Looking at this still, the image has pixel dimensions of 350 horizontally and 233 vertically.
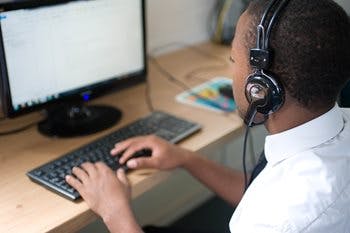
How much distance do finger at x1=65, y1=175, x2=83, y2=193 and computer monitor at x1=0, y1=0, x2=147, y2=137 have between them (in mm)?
273

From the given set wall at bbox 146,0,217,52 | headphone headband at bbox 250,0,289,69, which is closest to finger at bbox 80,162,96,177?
headphone headband at bbox 250,0,289,69

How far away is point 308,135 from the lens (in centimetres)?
82

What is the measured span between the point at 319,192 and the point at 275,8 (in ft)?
1.05

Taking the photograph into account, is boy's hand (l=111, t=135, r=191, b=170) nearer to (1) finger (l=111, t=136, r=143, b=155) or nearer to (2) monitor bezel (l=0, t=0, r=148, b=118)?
(1) finger (l=111, t=136, r=143, b=155)

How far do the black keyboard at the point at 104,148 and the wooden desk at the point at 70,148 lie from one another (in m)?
0.02

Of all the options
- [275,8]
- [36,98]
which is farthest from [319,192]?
[36,98]

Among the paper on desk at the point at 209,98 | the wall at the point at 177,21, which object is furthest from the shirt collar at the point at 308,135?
the wall at the point at 177,21

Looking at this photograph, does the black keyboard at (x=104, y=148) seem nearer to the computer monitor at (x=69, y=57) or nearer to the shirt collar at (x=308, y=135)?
the computer monitor at (x=69, y=57)

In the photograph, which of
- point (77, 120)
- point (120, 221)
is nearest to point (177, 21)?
point (77, 120)

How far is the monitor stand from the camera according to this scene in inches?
50.9

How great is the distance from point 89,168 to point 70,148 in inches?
6.8

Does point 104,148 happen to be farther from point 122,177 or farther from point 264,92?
point 264,92

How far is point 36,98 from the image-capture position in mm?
1236

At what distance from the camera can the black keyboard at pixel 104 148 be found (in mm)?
1034
